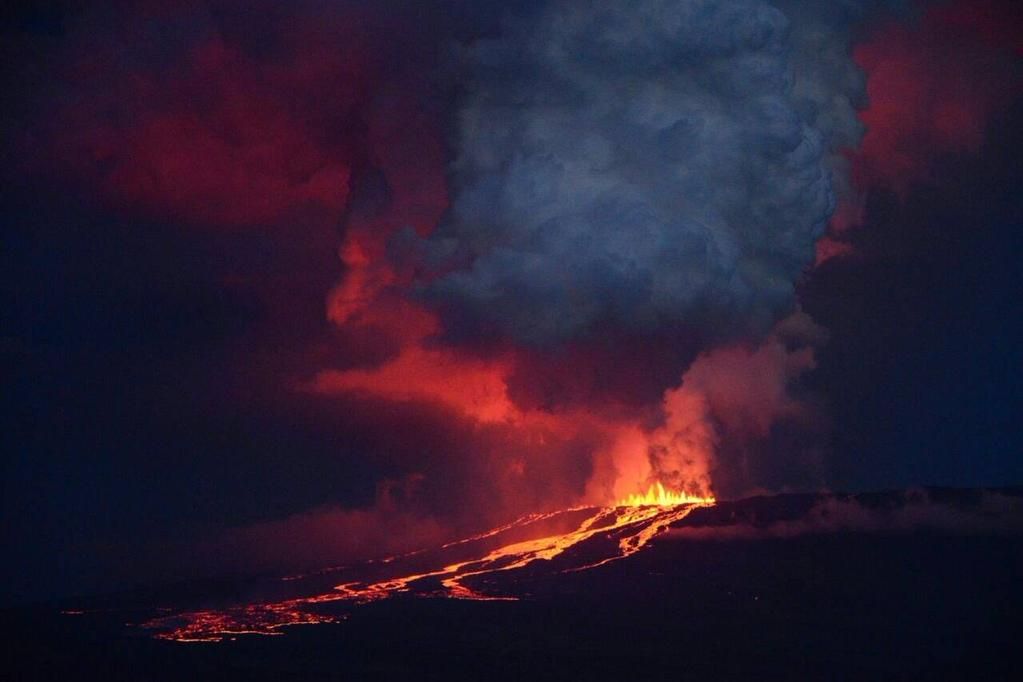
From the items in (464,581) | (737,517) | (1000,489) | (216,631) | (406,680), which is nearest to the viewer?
(406,680)

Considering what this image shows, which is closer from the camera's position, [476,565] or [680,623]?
[680,623]

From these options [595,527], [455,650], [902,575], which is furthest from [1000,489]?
[455,650]

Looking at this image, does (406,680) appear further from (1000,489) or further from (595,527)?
(1000,489)
